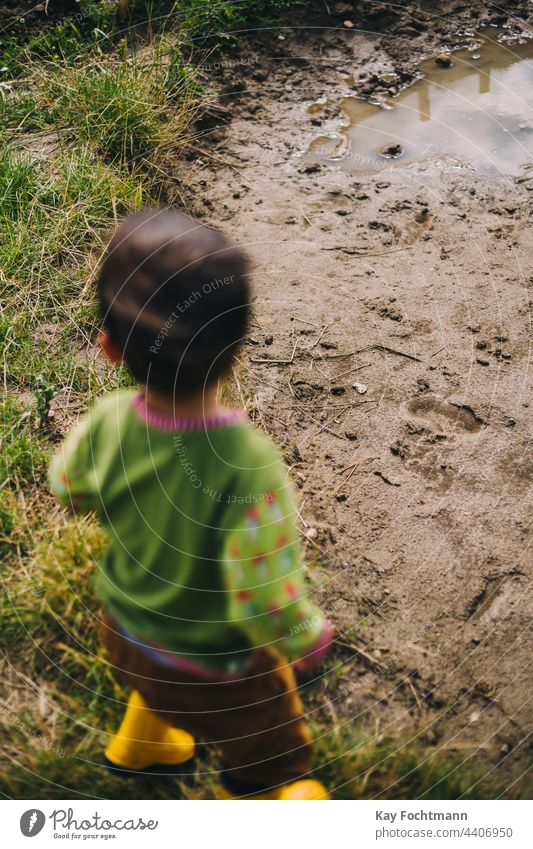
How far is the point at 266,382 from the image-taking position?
8.34ft

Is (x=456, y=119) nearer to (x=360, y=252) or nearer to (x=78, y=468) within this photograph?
(x=360, y=252)

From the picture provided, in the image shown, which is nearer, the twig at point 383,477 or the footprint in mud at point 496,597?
the footprint in mud at point 496,597

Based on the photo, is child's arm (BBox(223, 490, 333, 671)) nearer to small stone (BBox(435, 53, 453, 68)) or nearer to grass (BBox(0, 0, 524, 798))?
grass (BBox(0, 0, 524, 798))

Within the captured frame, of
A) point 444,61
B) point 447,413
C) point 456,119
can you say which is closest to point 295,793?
point 447,413

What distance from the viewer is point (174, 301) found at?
1.20m

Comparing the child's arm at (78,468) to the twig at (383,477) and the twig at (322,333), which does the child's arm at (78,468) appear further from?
the twig at (322,333)

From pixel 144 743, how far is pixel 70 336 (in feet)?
4.71

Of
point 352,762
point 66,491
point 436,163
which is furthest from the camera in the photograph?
point 436,163

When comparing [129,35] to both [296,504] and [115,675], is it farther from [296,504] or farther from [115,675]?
[115,675]

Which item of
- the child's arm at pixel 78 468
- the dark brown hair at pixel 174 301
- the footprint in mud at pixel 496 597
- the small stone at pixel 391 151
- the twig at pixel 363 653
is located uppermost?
the dark brown hair at pixel 174 301

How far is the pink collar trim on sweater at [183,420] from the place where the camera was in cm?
127

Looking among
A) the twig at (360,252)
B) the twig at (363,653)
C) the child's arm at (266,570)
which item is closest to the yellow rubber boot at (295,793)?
the twig at (363,653)
